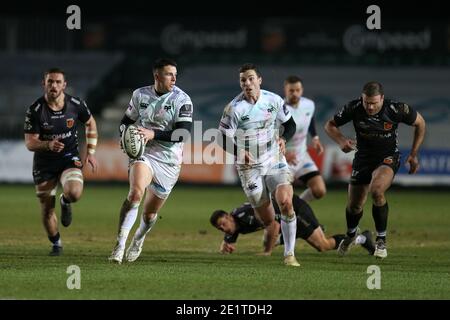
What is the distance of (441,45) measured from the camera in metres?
33.5

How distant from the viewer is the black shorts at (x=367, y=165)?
13.0 metres

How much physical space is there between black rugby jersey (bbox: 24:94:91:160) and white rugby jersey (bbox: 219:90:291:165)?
85.0 inches

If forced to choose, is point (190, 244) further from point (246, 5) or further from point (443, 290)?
point (246, 5)

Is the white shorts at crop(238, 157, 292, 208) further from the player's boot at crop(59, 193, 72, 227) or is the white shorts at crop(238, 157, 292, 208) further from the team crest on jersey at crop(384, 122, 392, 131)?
the player's boot at crop(59, 193, 72, 227)

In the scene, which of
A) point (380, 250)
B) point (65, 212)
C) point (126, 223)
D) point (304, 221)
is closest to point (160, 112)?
point (126, 223)

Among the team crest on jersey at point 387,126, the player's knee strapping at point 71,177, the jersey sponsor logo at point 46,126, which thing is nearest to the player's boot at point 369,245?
the team crest on jersey at point 387,126

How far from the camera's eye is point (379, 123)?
1284 cm

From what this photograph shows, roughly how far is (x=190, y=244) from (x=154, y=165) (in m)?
3.11

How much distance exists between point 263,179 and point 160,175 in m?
1.30

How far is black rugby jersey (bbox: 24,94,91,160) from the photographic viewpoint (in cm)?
1274

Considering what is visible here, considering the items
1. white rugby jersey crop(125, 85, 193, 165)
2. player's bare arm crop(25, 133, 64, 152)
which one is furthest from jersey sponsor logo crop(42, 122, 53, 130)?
white rugby jersey crop(125, 85, 193, 165)

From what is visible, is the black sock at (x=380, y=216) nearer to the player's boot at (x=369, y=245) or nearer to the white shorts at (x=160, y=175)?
the player's boot at (x=369, y=245)

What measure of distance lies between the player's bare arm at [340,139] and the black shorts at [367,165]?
314mm
